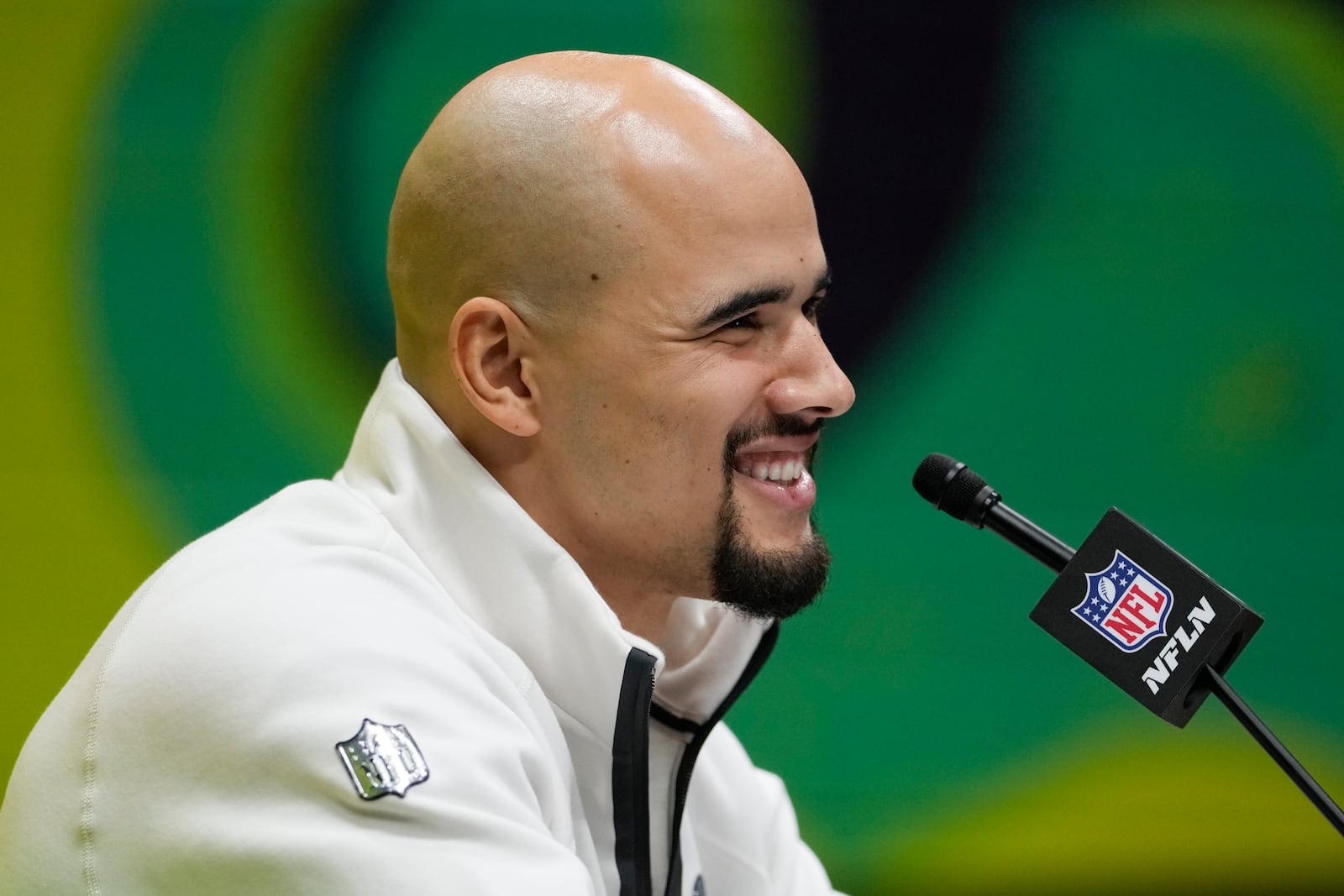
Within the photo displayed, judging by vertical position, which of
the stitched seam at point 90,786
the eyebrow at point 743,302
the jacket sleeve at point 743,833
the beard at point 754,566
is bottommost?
the jacket sleeve at point 743,833

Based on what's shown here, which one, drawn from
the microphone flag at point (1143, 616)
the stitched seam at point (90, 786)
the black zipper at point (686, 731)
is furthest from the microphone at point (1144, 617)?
the stitched seam at point (90, 786)

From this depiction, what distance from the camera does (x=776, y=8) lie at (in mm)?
1984

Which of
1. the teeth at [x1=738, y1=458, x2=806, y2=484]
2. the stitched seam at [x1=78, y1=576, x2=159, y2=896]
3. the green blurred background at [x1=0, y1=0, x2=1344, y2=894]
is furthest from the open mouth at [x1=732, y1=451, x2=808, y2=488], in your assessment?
the green blurred background at [x1=0, y1=0, x2=1344, y2=894]

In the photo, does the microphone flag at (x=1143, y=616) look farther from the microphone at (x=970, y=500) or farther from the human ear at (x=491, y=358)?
the human ear at (x=491, y=358)

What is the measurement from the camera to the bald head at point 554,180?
46.7 inches

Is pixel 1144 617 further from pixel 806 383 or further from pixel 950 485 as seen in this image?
pixel 806 383

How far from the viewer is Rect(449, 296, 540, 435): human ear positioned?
1202mm

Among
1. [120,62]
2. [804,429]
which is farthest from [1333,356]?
[120,62]

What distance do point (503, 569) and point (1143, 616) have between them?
0.50 m

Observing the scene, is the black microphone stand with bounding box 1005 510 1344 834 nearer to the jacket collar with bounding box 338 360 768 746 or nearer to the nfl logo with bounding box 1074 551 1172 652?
the nfl logo with bounding box 1074 551 1172 652

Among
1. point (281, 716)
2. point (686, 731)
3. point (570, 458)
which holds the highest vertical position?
point (570, 458)

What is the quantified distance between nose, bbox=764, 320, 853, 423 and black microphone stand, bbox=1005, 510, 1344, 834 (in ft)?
0.59

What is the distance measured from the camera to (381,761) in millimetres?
889

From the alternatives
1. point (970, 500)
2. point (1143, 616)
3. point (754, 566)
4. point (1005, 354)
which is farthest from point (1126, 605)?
point (1005, 354)
